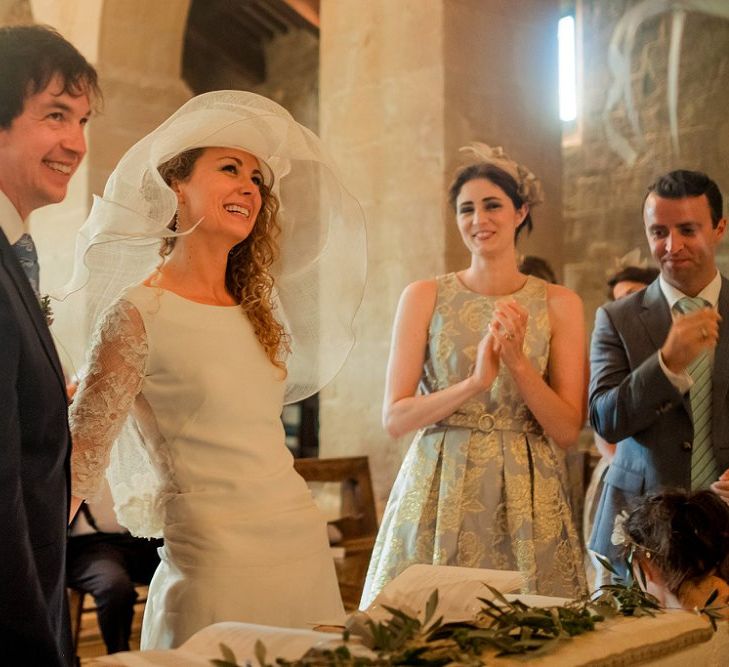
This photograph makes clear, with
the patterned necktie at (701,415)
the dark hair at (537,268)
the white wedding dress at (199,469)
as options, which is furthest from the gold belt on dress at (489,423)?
the dark hair at (537,268)

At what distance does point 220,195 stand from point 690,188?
1257mm

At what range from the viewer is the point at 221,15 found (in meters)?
13.6

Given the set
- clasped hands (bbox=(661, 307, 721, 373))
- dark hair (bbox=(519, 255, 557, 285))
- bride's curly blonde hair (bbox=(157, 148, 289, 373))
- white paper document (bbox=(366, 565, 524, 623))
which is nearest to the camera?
white paper document (bbox=(366, 565, 524, 623))

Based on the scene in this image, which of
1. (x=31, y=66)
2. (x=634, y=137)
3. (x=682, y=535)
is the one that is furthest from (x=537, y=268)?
(x=634, y=137)

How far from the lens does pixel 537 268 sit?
15.2ft

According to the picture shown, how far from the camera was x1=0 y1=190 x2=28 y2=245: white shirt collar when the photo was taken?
4.79 ft

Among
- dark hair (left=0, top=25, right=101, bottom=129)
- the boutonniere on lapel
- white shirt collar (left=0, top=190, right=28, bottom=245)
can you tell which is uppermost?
dark hair (left=0, top=25, right=101, bottom=129)

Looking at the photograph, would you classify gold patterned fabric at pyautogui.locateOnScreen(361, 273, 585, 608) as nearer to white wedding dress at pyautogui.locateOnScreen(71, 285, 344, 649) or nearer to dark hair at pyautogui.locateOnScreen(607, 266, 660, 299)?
white wedding dress at pyautogui.locateOnScreen(71, 285, 344, 649)

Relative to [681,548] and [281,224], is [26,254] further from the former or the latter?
[681,548]

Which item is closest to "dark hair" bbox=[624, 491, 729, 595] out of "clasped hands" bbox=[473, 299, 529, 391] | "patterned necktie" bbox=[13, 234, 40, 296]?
"clasped hands" bbox=[473, 299, 529, 391]

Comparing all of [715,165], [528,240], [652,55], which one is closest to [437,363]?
[528,240]

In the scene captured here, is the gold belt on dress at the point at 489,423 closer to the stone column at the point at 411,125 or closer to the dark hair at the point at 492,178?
the dark hair at the point at 492,178

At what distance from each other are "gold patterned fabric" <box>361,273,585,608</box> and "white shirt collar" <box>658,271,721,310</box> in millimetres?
322

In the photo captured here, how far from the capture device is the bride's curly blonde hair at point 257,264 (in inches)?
78.8
